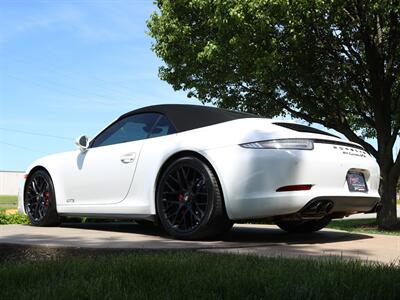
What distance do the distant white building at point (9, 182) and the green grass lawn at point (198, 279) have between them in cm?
5057

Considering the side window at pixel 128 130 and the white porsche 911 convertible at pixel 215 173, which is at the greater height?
the side window at pixel 128 130

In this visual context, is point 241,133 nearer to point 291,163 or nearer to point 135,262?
point 291,163

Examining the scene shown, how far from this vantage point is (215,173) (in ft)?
15.9

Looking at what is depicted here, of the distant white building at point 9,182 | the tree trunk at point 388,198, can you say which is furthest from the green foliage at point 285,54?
the distant white building at point 9,182

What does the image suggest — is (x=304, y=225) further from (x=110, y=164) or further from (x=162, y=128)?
(x=110, y=164)

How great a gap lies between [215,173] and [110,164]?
149cm

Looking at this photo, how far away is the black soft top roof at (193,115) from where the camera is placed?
17.4 feet

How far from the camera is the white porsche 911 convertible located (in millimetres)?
4641

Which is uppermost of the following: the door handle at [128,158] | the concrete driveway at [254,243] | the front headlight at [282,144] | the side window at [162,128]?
the side window at [162,128]

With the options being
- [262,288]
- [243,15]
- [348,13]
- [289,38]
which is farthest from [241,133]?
[348,13]

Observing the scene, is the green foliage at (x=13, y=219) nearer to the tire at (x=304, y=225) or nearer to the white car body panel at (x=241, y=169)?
the white car body panel at (x=241, y=169)

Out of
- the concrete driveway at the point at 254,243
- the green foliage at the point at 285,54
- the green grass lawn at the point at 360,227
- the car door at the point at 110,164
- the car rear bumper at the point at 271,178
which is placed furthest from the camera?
the green foliage at the point at 285,54

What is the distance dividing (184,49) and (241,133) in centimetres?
963

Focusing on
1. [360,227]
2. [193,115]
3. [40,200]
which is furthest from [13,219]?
[360,227]
